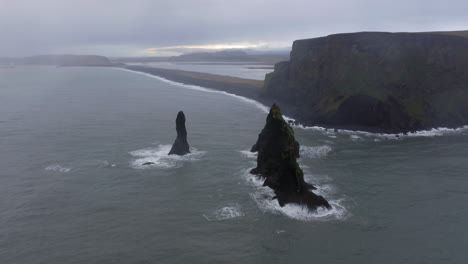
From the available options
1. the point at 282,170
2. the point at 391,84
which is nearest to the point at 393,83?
the point at 391,84

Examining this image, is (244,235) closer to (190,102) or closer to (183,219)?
(183,219)

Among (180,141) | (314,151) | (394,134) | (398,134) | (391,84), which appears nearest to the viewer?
(180,141)

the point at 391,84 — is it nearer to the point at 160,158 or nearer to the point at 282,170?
the point at 282,170

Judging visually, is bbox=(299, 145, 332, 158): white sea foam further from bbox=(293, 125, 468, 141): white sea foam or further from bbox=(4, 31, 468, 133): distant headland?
bbox=(4, 31, 468, 133): distant headland

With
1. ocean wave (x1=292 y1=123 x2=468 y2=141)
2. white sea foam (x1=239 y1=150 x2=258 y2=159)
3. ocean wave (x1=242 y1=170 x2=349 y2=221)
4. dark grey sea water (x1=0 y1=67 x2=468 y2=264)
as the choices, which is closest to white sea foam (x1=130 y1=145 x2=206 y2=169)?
dark grey sea water (x1=0 y1=67 x2=468 y2=264)

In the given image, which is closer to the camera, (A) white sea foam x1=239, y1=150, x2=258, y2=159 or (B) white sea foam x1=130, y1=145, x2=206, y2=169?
(B) white sea foam x1=130, y1=145, x2=206, y2=169
